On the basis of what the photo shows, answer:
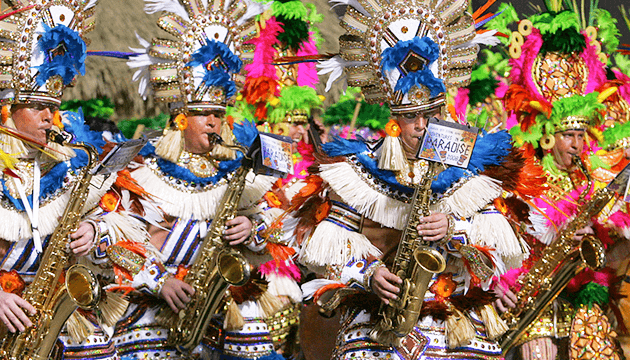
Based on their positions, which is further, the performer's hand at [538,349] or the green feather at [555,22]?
the green feather at [555,22]

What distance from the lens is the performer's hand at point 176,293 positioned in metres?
4.77

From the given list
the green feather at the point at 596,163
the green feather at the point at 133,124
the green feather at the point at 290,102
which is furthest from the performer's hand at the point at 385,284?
the green feather at the point at 133,124

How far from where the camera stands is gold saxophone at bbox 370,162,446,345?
377cm

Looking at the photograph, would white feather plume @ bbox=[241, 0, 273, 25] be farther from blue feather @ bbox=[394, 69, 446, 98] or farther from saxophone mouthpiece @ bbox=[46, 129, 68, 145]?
blue feather @ bbox=[394, 69, 446, 98]

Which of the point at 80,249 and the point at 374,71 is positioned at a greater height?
the point at 374,71

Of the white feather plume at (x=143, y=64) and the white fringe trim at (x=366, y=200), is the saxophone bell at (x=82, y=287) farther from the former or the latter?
the white feather plume at (x=143, y=64)

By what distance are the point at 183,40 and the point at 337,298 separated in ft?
7.10

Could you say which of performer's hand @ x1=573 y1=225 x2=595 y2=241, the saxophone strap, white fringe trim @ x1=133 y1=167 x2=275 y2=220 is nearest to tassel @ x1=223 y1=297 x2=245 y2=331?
white fringe trim @ x1=133 y1=167 x2=275 y2=220

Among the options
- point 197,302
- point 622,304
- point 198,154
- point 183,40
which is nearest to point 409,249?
point 197,302

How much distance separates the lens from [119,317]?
468 centimetres

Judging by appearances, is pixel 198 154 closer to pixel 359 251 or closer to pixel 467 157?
pixel 359 251

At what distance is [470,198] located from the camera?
4082 mm

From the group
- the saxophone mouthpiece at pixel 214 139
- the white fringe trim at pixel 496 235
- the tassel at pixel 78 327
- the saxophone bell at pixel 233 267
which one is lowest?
the tassel at pixel 78 327

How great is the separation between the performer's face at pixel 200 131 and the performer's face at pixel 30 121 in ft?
3.39
